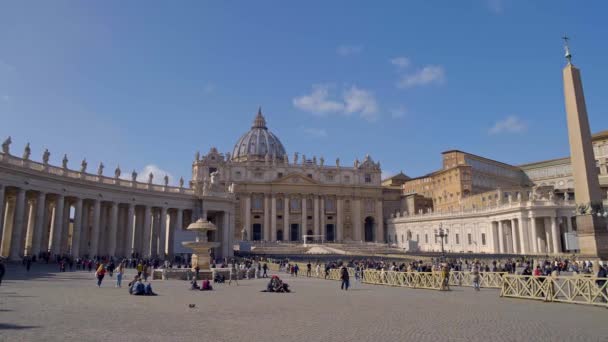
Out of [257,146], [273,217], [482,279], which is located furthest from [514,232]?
[257,146]

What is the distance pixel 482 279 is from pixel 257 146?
104 metres

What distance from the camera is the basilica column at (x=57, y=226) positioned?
120 feet

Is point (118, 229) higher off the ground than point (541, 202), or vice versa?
point (541, 202)

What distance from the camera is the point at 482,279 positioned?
22.0 m

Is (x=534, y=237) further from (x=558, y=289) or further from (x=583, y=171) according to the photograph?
(x=558, y=289)

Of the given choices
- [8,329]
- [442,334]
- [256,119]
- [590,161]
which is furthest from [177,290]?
[256,119]

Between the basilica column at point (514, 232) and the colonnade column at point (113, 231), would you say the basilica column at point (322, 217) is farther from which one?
the colonnade column at point (113, 231)

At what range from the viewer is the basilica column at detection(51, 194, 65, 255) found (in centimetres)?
3669

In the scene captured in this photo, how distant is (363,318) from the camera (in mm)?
12102

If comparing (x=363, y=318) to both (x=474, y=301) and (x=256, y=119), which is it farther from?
(x=256, y=119)

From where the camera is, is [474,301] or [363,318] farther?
[474,301]

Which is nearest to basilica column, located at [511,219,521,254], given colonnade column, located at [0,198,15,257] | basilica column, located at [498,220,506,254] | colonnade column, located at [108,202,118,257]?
basilica column, located at [498,220,506,254]

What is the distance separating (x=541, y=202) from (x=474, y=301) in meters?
44.2

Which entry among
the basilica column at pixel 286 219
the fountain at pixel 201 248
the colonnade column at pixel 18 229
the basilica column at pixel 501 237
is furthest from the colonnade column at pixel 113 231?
the basilica column at pixel 286 219
